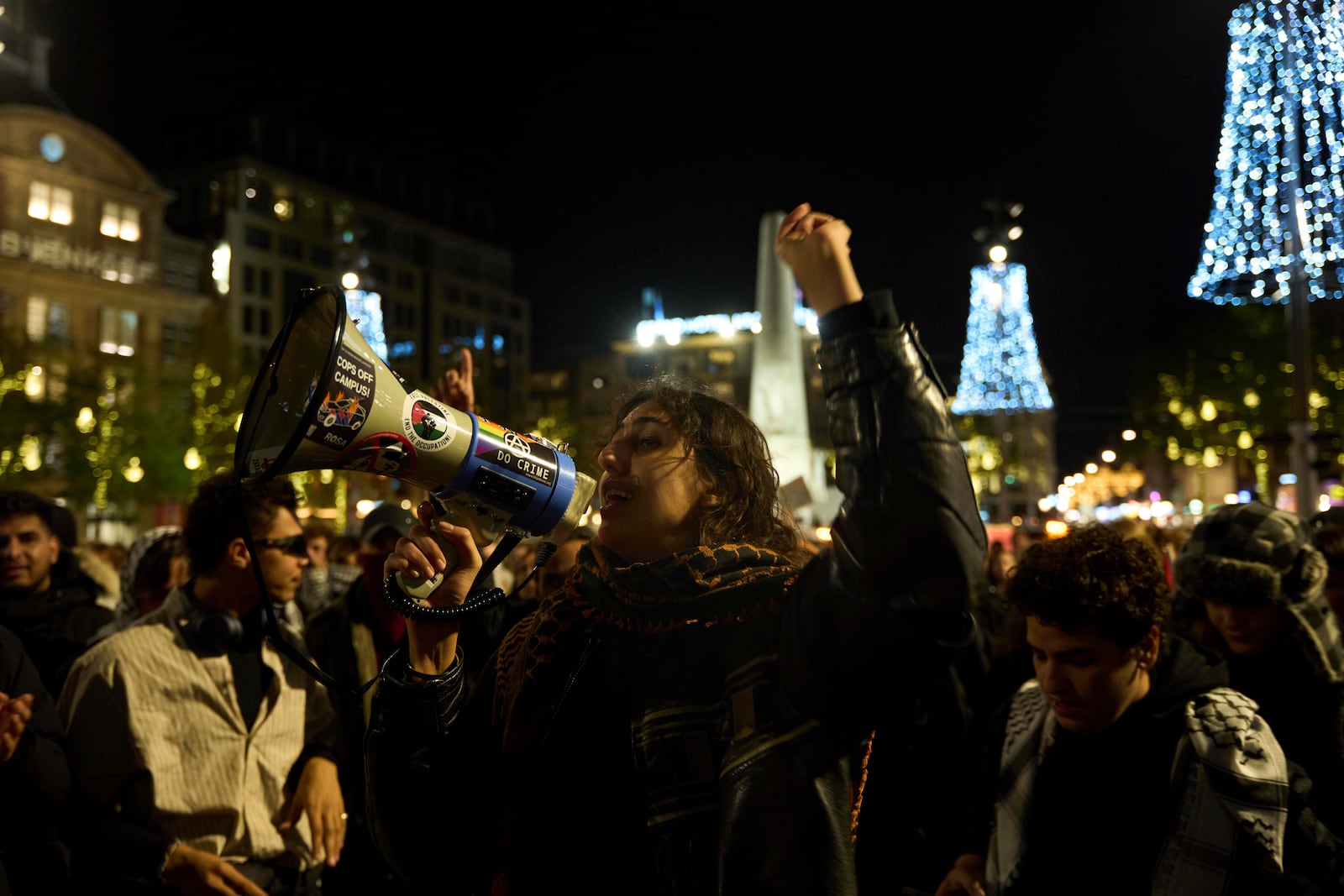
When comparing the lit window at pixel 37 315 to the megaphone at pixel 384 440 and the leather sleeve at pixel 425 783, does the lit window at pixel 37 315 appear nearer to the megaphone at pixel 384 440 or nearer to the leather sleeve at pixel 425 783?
the megaphone at pixel 384 440

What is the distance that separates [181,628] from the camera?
12.5 feet

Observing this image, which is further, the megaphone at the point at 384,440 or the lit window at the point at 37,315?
the lit window at the point at 37,315

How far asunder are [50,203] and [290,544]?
45390mm

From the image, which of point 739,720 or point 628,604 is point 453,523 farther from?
point 739,720

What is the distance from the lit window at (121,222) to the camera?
44250 mm

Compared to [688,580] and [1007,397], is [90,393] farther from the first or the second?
[688,580]

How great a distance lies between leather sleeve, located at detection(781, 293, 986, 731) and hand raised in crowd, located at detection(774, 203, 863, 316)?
35 mm

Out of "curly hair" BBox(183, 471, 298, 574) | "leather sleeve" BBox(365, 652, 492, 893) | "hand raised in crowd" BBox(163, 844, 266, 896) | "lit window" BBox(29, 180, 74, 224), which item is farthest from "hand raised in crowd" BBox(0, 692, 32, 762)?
"lit window" BBox(29, 180, 74, 224)

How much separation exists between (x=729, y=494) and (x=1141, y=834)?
145cm

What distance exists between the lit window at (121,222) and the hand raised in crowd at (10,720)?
47.4 meters

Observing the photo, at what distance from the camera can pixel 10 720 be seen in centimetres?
311

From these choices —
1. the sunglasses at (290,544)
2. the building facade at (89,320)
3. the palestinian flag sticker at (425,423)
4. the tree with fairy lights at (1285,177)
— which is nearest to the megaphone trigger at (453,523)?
the palestinian flag sticker at (425,423)

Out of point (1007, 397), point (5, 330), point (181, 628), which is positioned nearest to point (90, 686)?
point (181, 628)

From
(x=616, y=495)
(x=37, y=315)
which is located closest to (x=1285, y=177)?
(x=616, y=495)
